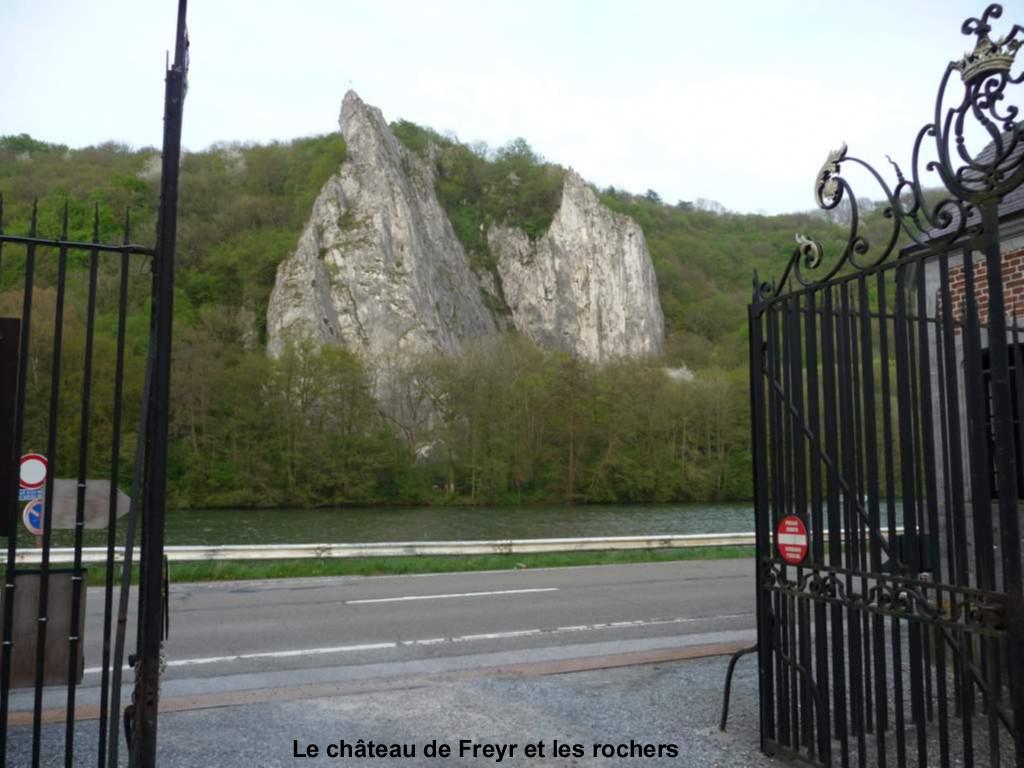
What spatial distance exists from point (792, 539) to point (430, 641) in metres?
4.75

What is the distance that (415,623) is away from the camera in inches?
358

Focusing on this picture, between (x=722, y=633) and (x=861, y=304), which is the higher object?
(x=861, y=304)

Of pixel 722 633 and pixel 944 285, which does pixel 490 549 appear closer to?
pixel 722 633

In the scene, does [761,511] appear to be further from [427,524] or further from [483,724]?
[427,524]

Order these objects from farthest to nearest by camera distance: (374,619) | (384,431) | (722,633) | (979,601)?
1. (384,431)
2. (374,619)
3. (722,633)
4. (979,601)

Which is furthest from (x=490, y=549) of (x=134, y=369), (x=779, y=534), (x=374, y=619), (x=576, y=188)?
(x=576, y=188)

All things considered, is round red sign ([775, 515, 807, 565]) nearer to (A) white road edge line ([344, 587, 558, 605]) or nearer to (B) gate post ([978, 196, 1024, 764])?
(B) gate post ([978, 196, 1024, 764])

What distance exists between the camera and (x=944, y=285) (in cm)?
364

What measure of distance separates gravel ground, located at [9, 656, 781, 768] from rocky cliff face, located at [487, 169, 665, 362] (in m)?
78.9

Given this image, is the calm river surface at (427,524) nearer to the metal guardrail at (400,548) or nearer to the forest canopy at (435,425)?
the forest canopy at (435,425)

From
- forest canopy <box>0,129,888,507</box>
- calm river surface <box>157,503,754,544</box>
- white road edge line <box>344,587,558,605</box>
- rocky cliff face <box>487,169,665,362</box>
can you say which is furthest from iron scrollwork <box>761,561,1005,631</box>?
rocky cliff face <box>487,169,665,362</box>

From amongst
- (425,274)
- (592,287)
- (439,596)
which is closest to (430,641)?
(439,596)

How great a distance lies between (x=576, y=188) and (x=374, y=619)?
268ft

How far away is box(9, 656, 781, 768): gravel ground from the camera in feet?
14.9
